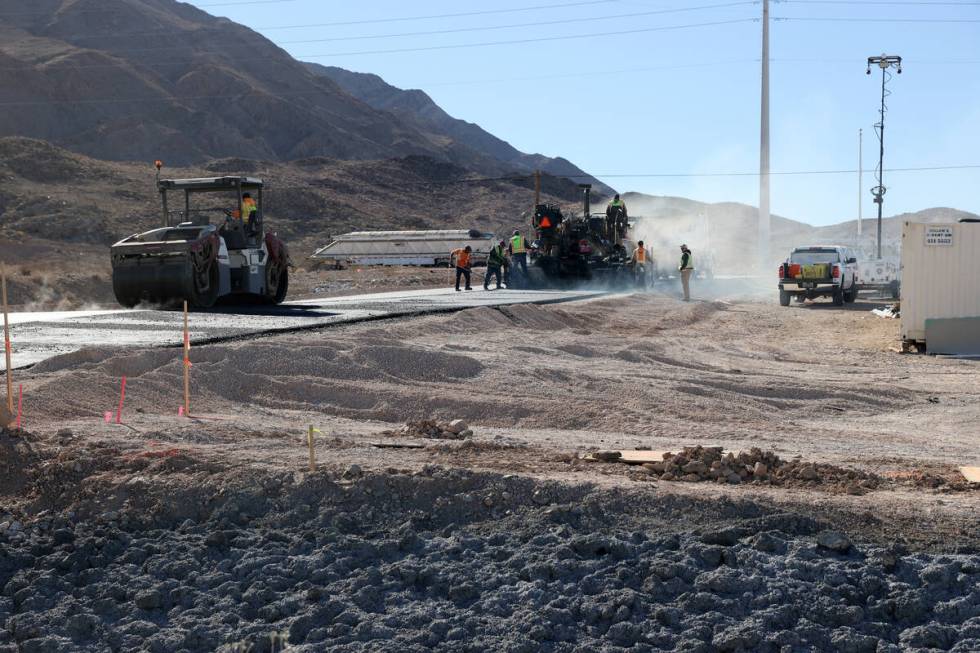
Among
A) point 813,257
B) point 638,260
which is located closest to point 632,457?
point 813,257

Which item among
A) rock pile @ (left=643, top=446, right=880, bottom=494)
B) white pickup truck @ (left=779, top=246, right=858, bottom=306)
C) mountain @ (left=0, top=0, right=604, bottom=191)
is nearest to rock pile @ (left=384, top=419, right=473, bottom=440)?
rock pile @ (left=643, top=446, right=880, bottom=494)

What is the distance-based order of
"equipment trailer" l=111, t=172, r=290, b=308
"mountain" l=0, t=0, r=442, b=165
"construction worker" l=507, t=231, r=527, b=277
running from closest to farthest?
"equipment trailer" l=111, t=172, r=290, b=308
"construction worker" l=507, t=231, r=527, b=277
"mountain" l=0, t=0, r=442, b=165

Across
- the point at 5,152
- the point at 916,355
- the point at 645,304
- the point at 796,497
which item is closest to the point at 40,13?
the point at 5,152

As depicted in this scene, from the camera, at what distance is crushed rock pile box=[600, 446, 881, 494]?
307 inches

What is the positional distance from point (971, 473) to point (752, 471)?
171cm

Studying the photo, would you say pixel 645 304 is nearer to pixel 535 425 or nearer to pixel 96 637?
pixel 535 425

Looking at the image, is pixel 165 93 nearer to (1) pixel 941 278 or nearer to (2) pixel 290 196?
(2) pixel 290 196

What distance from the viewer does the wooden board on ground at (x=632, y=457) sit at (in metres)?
8.42

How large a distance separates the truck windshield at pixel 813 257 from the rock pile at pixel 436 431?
2472 cm

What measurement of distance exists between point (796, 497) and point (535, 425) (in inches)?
185

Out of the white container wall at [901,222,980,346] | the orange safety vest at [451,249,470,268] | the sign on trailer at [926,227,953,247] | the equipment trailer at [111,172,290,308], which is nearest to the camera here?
the white container wall at [901,222,980,346]

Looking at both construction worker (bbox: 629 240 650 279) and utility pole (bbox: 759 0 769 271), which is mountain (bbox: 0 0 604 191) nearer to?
utility pole (bbox: 759 0 769 271)

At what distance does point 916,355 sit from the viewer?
1952 centimetres

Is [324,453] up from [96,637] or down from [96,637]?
up
